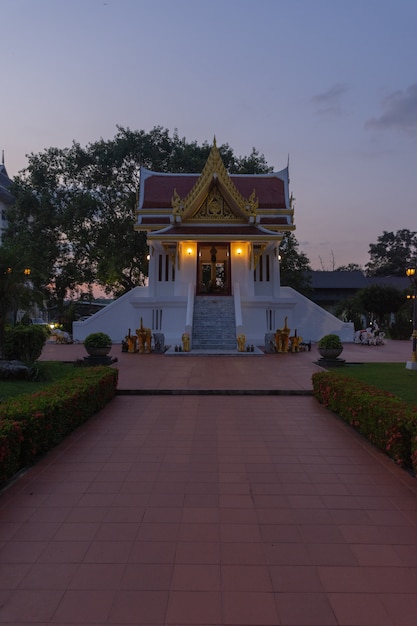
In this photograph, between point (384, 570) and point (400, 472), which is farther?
point (400, 472)

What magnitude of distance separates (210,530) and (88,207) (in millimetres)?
26997

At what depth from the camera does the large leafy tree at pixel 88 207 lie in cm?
2828

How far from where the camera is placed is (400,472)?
4910mm

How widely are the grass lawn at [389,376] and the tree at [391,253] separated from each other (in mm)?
51855

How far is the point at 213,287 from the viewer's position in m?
25.3

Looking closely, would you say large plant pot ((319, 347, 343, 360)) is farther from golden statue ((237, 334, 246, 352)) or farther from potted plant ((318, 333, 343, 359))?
golden statue ((237, 334, 246, 352))

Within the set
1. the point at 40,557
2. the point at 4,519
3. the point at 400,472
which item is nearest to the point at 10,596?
the point at 40,557

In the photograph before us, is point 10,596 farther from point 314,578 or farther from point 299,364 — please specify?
point 299,364

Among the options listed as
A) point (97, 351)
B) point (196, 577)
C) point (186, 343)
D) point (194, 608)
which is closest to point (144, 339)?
point (186, 343)

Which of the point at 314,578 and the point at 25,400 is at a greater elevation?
the point at 25,400

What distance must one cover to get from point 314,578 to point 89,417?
496cm

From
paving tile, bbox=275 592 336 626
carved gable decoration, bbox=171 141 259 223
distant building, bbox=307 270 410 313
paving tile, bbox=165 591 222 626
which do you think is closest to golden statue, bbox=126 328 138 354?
carved gable decoration, bbox=171 141 259 223

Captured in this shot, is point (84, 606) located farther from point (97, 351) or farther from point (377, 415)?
point (97, 351)

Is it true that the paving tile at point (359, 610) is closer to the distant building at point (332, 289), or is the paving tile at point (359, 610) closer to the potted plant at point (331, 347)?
the potted plant at point (331, 347)
